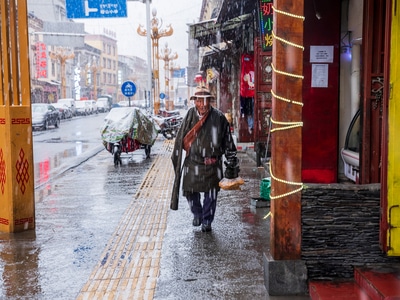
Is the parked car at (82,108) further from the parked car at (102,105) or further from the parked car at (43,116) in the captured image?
the parked car at (43,116)

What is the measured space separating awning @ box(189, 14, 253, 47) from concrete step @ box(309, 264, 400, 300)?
9.28m

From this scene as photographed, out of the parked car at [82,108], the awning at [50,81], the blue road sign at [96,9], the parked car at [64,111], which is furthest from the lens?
the awning at [50,81]

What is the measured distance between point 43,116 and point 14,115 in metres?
26.0

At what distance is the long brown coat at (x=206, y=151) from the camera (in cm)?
635

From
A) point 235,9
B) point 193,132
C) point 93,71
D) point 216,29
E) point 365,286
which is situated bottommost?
point 365,286

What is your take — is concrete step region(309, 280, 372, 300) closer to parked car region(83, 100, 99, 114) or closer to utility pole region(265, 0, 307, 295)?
utility pole region(265, 0, 307, 295)

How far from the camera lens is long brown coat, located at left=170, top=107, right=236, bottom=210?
6352mm

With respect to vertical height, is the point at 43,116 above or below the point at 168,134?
above

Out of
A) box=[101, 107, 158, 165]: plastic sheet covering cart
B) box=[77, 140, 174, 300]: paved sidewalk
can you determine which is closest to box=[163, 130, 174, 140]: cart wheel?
box=[101, 107, 158, 165]: plastic sheet covering cart

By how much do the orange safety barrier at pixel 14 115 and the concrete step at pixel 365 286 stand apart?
417 centimetres

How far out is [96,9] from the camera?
62.0 ft

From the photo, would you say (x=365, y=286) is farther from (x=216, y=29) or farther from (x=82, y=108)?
(x=82, y=108)

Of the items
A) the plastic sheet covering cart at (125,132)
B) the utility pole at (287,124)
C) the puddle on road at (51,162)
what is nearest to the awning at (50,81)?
the puddle on road at (51,162)

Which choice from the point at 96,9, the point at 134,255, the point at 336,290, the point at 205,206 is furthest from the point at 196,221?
the point at 96,9
